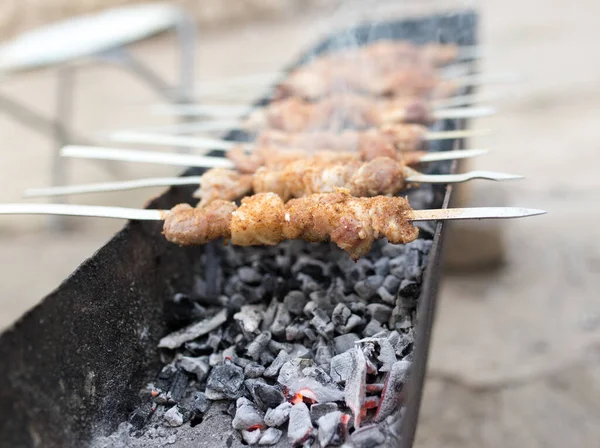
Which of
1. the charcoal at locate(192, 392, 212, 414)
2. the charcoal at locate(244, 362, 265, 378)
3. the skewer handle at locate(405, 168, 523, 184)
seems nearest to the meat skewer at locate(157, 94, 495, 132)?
the skewer handle at locate(405, 168, 523, 184)

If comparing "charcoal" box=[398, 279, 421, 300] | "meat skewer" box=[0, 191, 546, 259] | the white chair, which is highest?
the white chair

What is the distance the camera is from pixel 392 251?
8.55 ft

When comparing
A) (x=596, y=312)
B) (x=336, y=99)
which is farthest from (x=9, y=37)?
(x=596, y=312)

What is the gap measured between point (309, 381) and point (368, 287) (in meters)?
0.62

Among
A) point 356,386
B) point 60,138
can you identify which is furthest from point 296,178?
point 60,138

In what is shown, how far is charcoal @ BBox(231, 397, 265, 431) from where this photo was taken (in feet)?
5.78

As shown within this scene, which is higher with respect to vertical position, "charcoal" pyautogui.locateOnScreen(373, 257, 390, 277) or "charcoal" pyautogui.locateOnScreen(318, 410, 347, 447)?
"charcoal" pyautogui.locateOnScreen(373, 257, 390, 277)

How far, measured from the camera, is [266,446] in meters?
1.72

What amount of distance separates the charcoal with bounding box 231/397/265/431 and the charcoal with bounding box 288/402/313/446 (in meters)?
0.12

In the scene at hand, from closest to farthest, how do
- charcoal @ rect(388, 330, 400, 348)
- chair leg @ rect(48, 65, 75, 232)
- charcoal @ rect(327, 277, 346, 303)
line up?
charcoal @ rect(388, 330, 400, 348), charcoal @ rect(327, 277, 346, 303), chair leg @ rect(48, 65, 75, 232)

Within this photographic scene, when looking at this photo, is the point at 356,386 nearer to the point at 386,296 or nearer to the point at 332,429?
the point at 332,429

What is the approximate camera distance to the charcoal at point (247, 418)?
1763 millimetres

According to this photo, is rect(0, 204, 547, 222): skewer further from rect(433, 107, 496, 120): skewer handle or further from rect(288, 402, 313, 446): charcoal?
rect(433, 107, 496, 120): skewer handle

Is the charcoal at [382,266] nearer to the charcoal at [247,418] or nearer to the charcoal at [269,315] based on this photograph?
the charcoal at [269,315]
